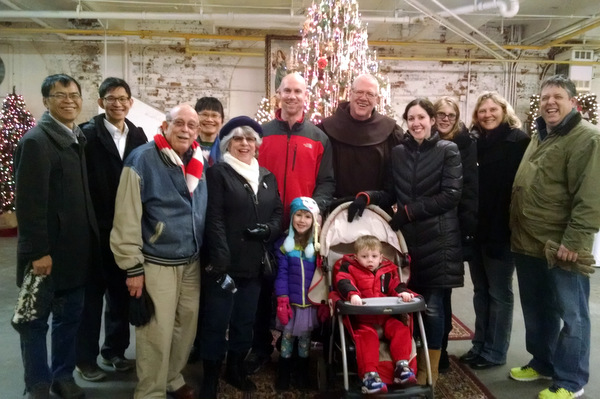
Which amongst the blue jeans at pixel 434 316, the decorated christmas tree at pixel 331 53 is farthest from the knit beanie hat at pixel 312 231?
the decorated christmas tree at pixel 331 53

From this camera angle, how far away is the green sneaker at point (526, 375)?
3000mm

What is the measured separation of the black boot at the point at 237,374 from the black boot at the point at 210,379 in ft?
0.46

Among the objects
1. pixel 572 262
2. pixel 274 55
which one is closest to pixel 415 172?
pixel 572 262

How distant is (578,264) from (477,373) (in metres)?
1.11

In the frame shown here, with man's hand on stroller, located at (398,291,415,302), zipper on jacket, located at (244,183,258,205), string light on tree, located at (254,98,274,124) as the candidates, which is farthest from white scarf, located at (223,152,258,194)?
string light on tree, located at (254,98,274,124)

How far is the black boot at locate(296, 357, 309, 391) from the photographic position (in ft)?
9.36

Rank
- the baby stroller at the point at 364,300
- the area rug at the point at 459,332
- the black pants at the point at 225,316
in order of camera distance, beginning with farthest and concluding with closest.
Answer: the area rug at the point at 459,332
the black pants at the point at 225,316
the baby stroller at the point at 364,300

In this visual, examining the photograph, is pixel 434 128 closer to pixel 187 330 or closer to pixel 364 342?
pixel 364 342

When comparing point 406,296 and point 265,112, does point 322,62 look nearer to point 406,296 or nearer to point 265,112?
point 265,112

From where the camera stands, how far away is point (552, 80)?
8.86ft

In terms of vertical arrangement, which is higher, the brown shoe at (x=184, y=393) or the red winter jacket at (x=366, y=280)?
the red winter jacket at (x=366, y=280)

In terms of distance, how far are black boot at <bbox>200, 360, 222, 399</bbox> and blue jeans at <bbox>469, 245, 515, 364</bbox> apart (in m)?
1.92

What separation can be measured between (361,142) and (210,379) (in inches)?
71.5

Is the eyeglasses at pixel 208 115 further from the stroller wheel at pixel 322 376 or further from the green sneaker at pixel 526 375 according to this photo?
the green sneaker at pixel 526 375
